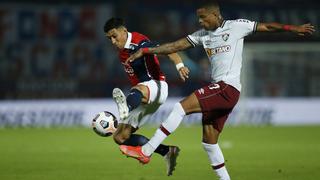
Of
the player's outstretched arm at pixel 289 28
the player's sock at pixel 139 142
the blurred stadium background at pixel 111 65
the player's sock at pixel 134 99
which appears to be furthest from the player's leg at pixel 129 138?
the blurred stadium background at pixel 111 65

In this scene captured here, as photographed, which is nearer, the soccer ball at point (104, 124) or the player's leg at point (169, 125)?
the player's leg at point (169, 125)

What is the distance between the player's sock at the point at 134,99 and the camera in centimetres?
961

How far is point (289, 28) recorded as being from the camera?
337 inches

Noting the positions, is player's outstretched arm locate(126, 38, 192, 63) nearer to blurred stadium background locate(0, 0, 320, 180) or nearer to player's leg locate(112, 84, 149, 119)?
player's leg locate(112, 84, 149, 119)

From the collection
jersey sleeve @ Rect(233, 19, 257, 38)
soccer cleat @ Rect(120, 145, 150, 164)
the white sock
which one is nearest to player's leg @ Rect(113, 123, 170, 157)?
soccer cleat @ Rect(120, 145, 150, 164)

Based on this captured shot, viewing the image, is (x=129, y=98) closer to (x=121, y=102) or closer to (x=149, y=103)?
(x=121, y=102)

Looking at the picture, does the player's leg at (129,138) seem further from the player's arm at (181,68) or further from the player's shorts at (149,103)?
the player's arm at (181,68)

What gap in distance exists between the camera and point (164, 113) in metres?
20.9

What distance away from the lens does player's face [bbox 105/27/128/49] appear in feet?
32.7

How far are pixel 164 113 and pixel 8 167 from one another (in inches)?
376

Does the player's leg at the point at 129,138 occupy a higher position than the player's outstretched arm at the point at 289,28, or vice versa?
the player's outstretched arm at the point at 289,28

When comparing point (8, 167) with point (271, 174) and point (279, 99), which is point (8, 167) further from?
point (279, 99)

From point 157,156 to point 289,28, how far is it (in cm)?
619

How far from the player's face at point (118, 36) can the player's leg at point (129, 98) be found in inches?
22.7
